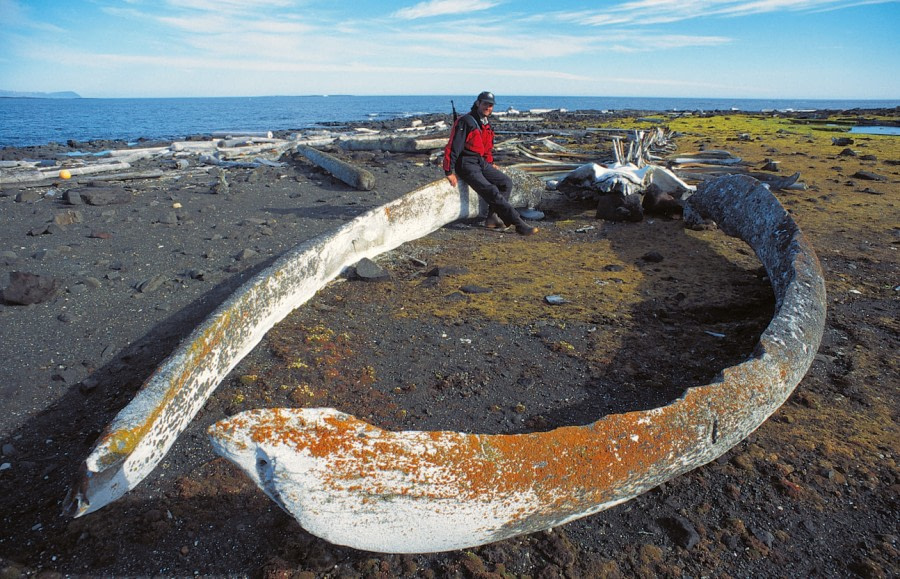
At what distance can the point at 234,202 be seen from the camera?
853cm

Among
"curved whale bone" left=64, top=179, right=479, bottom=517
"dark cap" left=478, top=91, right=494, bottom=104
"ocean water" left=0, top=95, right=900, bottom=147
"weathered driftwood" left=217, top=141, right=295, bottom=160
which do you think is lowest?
"curved whale bone" left=64, top=179, right=479, bottom=517

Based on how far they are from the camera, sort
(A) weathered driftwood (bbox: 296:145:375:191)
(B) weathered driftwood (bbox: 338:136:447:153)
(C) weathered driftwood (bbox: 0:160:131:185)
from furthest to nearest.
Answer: (B) weathered driftwood (bbox: 338:136:447:153)
(C) weathered driftwood (bbox: 0:160:131:185)
(A) weathered driftwood (bbox: 296:145:375:191)

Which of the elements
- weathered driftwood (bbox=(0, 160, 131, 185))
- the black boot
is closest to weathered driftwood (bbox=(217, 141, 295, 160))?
weathered driftwood (bbox=(0, 160, 131, 185))

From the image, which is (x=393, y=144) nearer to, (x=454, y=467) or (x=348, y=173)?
(x=348, y=173)

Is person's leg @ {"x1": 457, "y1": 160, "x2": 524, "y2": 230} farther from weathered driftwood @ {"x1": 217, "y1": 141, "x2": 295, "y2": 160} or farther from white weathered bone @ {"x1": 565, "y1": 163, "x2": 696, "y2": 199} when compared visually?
weathered driftwood @ {"x1": 217, "y1": 141, "x2": 295, "y2": 160}

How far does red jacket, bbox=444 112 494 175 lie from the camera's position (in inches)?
268

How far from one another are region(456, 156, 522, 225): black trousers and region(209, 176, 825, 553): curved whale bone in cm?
481

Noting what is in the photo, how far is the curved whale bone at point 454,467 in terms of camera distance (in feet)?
5.08

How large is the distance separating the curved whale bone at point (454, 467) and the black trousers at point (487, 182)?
4.81 m

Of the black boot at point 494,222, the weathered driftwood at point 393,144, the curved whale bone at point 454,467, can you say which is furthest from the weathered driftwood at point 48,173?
the curved whale bone at point 454,467

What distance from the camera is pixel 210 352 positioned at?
2846 millimetres

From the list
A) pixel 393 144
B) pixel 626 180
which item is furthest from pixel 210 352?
pixel 393 144

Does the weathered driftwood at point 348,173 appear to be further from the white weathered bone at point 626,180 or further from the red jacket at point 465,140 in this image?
the white weathered bone at point 626,180

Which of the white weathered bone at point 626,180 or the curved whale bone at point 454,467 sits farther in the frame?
the white weathered bone at point 626,180
